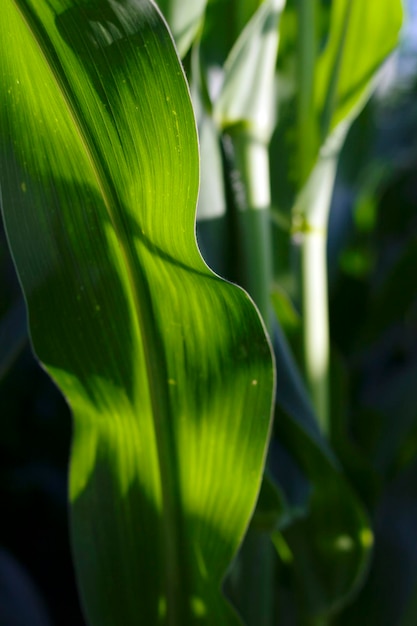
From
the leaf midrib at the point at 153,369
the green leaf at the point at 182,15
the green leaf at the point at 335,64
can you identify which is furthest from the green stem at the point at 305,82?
the leaf midrib at the point at 153,369

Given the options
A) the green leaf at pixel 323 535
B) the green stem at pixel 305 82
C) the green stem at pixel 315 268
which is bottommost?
the green leaf at pixel 323 535

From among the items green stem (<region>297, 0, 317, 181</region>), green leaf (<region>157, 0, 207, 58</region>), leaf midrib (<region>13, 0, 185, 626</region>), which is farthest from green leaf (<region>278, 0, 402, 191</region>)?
leaf midrib (<region>13, 0, 185, 626</region>)

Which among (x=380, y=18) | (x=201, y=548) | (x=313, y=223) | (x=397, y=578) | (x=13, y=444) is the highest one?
(x=380, y=18)

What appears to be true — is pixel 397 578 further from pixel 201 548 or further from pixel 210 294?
pixel 210 294

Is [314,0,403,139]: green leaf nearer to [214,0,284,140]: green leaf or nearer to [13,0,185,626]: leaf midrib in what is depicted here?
[214,0,284,140]: green leaf

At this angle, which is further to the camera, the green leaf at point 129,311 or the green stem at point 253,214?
the green stem at point 253,214

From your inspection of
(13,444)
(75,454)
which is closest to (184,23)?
(75,454)

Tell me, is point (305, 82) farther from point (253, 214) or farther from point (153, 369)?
point (153, 369)

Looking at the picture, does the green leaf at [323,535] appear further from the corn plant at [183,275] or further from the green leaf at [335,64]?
the green leaf at [335,64]
